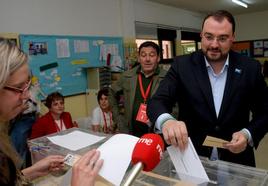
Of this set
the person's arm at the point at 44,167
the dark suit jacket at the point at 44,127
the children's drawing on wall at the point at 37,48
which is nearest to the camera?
the person's arm at the point at 44,167

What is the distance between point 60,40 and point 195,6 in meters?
4.26

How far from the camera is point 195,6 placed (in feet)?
23.1

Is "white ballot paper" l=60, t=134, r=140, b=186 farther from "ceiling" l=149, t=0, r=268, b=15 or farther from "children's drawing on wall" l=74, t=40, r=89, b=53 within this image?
"ceiling" l=149, t=0, r=268, b=15

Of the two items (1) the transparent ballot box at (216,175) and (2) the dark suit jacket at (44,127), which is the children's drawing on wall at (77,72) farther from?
(1) the transparent ballot box at (216,175)

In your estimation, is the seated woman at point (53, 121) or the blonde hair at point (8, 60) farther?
the seated woman at point (53, 121)

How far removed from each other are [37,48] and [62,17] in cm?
67

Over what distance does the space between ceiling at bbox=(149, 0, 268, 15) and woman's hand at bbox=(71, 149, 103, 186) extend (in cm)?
581

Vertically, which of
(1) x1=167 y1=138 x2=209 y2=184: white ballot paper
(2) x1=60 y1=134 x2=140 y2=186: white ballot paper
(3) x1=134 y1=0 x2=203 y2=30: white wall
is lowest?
(1) x1=167 y1=138 x2=209 y2=184: white ballot paper

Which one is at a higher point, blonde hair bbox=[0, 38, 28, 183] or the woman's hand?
blonde hair bbox=[0, 38, 28, 183]

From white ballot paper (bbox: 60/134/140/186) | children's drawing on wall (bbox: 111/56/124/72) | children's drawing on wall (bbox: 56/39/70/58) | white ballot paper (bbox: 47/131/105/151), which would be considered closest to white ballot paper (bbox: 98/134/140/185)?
white ballot paper (bbox: 60/134/140/186)

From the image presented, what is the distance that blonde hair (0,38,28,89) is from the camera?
73cm

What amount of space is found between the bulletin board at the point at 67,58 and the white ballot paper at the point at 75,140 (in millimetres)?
2232

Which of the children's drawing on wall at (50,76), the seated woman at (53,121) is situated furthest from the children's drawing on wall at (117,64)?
the seated woman at (53,121)

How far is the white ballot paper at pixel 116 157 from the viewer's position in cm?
69
